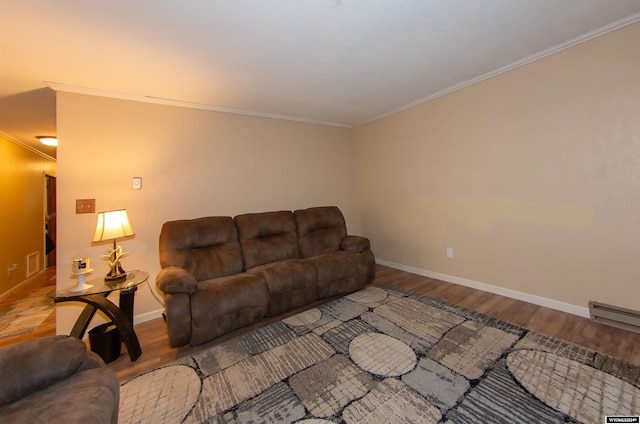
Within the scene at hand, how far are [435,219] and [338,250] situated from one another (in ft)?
4.46

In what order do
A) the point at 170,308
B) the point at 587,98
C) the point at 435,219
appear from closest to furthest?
the point at 170,308
the point at 587,98
the point at 435,219

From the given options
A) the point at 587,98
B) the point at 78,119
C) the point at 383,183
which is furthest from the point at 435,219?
the point at 78,119

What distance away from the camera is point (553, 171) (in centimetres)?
238

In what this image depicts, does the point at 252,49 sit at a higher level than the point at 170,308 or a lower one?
higher

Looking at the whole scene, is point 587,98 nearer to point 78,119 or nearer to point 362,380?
point 362,380

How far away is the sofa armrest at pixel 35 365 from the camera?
39.5 inches

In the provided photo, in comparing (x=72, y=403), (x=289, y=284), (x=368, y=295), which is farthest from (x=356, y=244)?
(x=72, y=403)

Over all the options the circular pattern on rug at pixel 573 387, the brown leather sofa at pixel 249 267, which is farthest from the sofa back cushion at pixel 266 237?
the circular pattern on rug at pixel 573 387

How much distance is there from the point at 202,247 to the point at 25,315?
7.48ft

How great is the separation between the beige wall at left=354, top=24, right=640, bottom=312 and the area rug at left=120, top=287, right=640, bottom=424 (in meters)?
0.83

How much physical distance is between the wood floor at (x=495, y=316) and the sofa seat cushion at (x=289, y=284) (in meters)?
0.13

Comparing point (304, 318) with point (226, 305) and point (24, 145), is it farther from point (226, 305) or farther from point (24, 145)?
point (24, 145)

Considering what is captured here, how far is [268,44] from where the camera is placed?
1.97 metres

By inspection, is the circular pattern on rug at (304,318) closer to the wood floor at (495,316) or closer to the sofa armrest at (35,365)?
the wood floor at (495,316)
